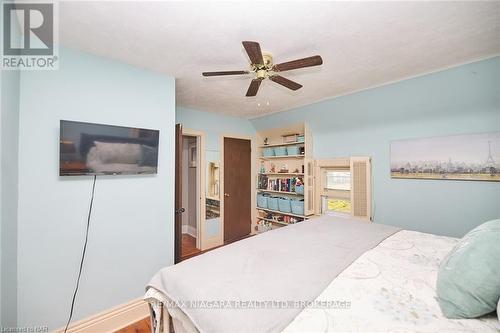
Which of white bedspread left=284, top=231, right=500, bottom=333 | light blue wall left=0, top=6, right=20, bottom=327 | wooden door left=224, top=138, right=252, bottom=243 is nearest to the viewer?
white bedspread left=284, top=231, right=500, bottom=333

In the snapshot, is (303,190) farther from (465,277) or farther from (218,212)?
(465,277)

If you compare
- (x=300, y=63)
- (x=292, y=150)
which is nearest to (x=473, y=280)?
Result: (x=300, y=63)

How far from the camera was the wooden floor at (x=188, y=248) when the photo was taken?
3.41 meters

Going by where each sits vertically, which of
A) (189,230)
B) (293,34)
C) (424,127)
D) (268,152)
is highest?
(293,34)

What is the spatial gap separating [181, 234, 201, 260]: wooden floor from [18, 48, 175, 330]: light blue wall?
1211mm

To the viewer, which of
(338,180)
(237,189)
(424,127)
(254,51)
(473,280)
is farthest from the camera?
(237,189)

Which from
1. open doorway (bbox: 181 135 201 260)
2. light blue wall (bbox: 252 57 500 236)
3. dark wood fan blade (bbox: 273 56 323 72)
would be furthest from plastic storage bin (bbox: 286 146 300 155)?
dark wood fan blade (bbox: 273 56 323 72)

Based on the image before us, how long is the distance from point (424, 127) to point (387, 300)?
2.27m

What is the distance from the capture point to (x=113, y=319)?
1.85 meters

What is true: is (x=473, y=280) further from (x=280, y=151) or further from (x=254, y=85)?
(x=280, y=151)

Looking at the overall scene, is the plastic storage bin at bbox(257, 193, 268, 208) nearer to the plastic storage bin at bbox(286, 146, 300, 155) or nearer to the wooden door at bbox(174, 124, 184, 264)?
the plastic storage bin at bbox(286, 146, 300, 155)

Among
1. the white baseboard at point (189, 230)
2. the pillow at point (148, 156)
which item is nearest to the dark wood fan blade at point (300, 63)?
the pillow at point (148, 156)

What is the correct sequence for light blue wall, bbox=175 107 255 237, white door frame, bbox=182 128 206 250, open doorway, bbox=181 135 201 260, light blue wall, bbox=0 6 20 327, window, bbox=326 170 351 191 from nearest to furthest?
1. light blue wall, bbox=0 6 20 327
2. window, bbox=326 170 351 191
3. light blue wall, bbox=175 107 255 237
4. white door frame, bbox=182 128 206 250
5. open doorway, bbox=181 135 201 260

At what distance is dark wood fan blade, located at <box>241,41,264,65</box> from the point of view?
133cm
